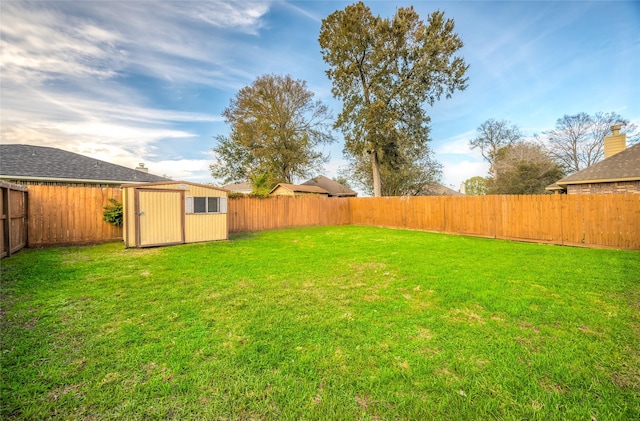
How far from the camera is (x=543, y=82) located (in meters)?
11.7

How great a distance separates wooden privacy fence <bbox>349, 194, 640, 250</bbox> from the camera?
7688 mm

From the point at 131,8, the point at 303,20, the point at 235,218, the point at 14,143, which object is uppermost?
the point at 303,20

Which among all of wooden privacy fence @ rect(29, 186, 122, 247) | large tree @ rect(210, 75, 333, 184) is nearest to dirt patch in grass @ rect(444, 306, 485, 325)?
wooden privacy fence @ rect(29, 186, 122, 247)

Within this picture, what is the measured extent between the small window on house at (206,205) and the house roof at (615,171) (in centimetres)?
1501

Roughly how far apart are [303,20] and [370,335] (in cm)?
1213

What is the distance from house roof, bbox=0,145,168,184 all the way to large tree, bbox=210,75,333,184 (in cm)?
1050

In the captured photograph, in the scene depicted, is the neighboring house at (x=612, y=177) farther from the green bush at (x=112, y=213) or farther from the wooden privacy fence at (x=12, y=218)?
the wooden privacy fence at (x=12, y=218)

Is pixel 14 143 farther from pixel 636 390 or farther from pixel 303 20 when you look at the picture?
pixel 636 390

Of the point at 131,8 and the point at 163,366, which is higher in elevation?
the point at 131,8

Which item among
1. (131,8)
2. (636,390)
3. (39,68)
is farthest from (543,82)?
(39,68)

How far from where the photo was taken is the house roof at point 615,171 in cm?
985

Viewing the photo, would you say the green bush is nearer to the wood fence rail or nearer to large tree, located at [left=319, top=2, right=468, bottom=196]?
the wood fence rail

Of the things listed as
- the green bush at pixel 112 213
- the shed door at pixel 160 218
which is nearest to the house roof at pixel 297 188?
the shed door at pixel 160 218

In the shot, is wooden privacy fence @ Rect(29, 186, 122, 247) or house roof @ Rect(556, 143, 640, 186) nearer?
wooden privacy fence @ Rect(29, 186, 122, 247)
